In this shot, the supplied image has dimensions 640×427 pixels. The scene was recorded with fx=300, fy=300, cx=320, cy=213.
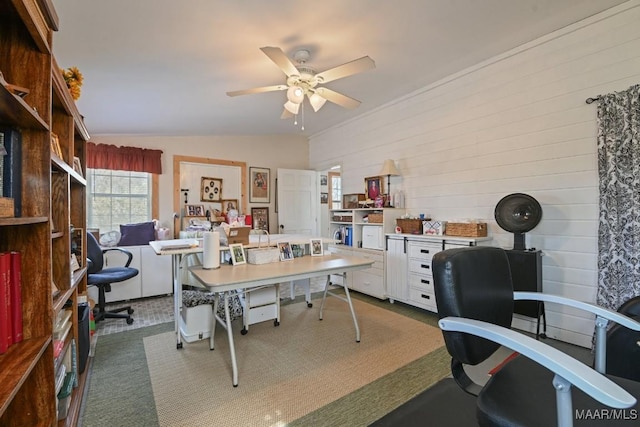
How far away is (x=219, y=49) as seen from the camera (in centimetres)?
238

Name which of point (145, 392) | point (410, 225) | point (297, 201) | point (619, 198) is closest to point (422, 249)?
point (410, 225)

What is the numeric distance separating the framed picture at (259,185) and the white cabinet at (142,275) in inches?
79.1

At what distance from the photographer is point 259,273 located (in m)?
2.24

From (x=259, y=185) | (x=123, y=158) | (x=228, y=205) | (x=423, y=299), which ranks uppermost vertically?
(x=123, y=158)

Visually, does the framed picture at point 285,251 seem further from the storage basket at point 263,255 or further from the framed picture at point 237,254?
the framed picture at point 237,254

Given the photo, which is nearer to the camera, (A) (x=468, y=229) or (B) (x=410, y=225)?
(A) (x=468, y=229)

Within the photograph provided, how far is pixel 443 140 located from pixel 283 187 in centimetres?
306

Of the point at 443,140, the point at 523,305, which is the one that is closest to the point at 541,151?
the point at 443,140

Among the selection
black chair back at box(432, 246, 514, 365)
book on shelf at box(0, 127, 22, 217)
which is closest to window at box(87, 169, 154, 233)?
book on shelf at box(0, 127, 22, 217)

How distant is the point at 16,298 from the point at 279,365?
173cm

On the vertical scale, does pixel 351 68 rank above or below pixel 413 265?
above

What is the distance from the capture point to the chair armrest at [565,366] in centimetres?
75

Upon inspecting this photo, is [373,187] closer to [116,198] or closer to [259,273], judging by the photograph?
[259,273]
